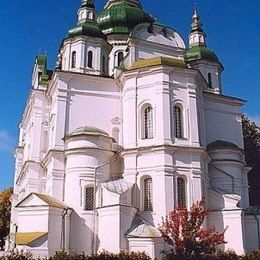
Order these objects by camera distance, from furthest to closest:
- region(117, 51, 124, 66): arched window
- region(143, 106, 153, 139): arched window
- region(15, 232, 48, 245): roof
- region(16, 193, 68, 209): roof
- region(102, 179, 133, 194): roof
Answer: region(117, 51, 124, 66): arched window < region(143, 106, 153, 139): arched window < region(102, 179, 133, 194): roof < region(16, 193, 68, 209): roof < region(15, 232, 48, 245): roof

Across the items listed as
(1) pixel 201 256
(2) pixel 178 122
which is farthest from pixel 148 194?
(1) pixel 201 256

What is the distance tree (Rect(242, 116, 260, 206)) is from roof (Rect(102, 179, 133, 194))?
67.4 ft

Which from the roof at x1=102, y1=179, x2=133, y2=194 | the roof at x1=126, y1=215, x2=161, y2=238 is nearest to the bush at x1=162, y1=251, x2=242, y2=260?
the roof at x1=126, y1=215, x2=161, y2=238

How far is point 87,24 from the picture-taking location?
3325 centimetres

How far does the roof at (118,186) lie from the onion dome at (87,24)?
11.9m

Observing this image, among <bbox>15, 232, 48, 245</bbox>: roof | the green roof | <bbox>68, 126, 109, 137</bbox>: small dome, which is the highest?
the green roof

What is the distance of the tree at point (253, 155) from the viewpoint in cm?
4375

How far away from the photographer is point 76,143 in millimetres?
27484

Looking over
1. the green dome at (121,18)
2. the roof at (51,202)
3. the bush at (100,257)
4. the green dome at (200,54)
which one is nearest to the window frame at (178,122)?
the roof at (51,202)

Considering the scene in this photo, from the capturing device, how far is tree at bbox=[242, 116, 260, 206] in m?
43.7

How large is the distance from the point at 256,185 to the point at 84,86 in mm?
22861


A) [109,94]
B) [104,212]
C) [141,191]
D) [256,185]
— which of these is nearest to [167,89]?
[109,94]

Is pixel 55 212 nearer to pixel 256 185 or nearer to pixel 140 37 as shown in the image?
pixel 140 37

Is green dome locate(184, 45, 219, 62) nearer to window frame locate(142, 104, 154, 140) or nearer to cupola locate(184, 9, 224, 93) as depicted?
cupola locate(184, 9, 224, 93)
